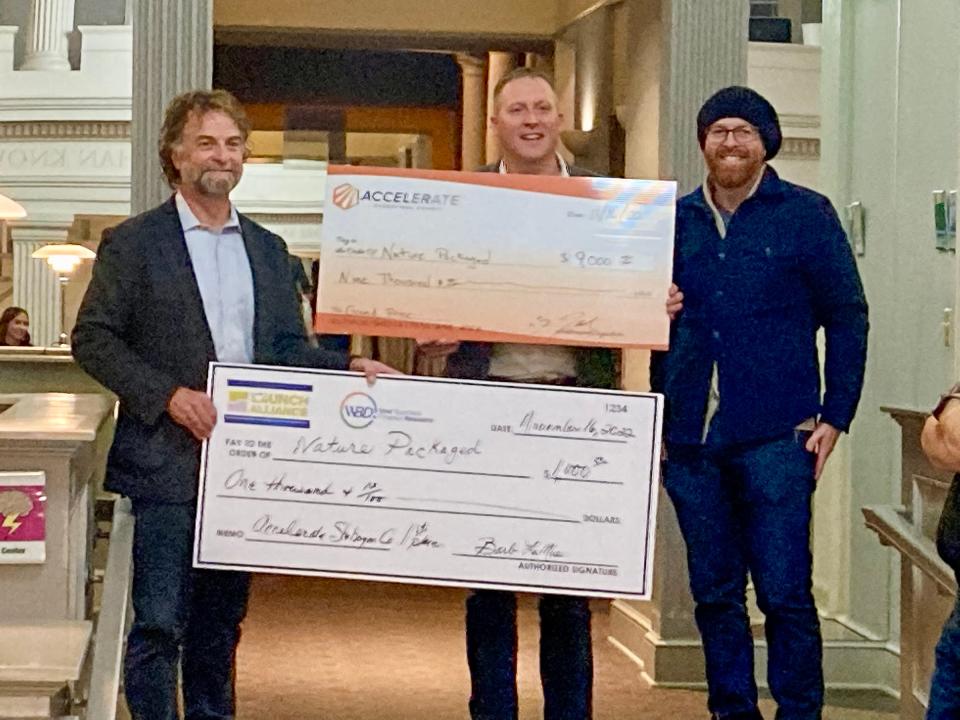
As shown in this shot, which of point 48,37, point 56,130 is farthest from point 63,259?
point 48,37

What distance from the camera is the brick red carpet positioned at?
5.02 metres

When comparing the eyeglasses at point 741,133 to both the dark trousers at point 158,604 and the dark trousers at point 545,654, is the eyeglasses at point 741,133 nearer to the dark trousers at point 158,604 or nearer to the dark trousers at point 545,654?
the dark trousers at point 545,654

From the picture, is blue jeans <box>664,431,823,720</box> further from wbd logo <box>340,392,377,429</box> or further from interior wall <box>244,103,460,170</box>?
interior wall <box>244,103,460,170</box>

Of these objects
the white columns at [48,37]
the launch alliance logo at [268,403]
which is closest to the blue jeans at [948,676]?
the launch alliance logo at [268,403]

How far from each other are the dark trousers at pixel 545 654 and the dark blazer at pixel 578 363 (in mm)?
446

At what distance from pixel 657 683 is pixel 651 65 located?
75.6 inches

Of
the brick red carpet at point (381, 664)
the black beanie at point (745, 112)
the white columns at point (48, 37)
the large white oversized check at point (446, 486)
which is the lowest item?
the brick red carpet at point (381, 664)

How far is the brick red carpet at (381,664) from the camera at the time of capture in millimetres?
5020

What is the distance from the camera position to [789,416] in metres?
3.62

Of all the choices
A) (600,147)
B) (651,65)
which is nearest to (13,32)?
(600,147)

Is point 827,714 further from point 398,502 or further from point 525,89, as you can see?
point 525,89

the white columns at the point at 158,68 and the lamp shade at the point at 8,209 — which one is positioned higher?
the white columns at the point at 158,68

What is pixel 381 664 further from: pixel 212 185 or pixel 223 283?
pixel 212 185

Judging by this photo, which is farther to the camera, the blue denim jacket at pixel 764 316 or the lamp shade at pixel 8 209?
the lamp shade at pixel 8 209
